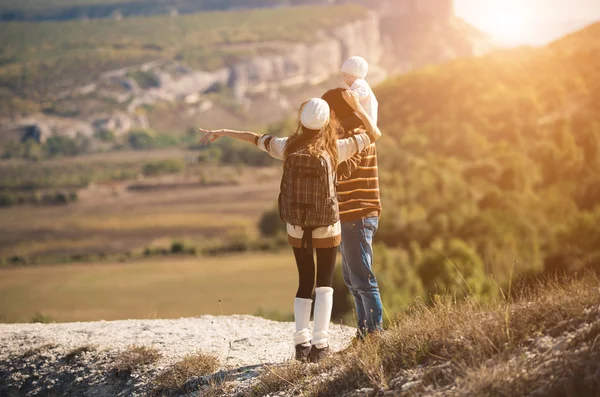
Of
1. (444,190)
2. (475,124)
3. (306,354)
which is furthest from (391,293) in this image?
(475,124)

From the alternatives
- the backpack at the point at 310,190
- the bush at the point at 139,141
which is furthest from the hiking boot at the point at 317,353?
the bush at the point at 139,141

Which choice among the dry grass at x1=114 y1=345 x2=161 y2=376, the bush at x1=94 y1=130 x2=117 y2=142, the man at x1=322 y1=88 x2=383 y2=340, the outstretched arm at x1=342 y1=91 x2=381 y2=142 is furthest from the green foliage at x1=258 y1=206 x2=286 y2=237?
the bush at x1=94 y1=130 x2=117 y2=142

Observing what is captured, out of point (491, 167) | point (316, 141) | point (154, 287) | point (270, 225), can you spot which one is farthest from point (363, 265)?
point (491, 167)

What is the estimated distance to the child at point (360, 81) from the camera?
6.40m

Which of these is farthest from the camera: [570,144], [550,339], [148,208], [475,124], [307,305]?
[475,124]

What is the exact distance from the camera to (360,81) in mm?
6434

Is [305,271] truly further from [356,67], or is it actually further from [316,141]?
[356,67]

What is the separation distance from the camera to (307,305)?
657 cm

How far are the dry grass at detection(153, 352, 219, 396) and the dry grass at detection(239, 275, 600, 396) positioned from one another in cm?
99

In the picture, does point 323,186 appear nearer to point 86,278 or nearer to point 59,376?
point 59,376

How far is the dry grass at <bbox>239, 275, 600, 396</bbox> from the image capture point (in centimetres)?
485

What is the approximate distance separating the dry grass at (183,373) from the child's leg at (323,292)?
4.68ft

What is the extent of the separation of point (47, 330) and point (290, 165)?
613cm

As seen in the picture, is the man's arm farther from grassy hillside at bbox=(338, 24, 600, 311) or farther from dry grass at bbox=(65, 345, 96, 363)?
grassy hillside at bbox=(338, 24, 600, 311)
